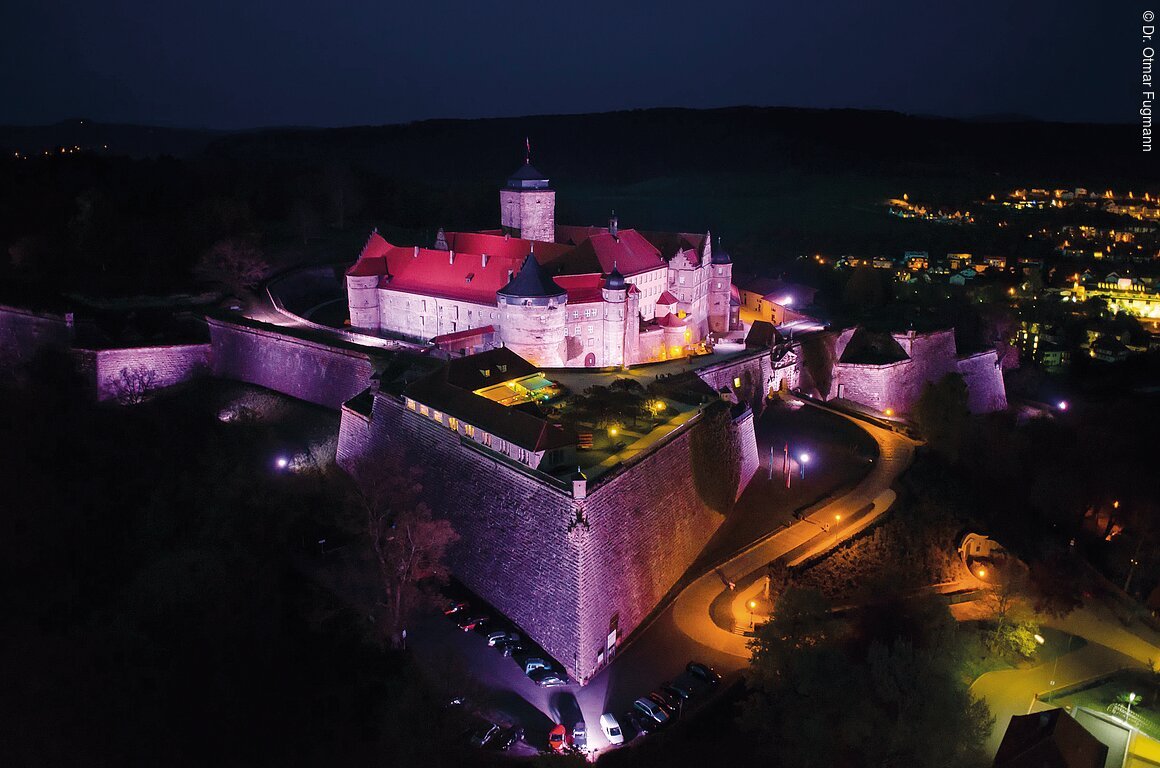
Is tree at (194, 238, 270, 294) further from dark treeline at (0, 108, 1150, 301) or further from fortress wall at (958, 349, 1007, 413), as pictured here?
fortress wall at (958, 349, 1007, 413)

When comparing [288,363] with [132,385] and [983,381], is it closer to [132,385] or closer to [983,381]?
[132,385]

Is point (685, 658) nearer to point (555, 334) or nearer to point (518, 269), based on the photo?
point (555, 334)

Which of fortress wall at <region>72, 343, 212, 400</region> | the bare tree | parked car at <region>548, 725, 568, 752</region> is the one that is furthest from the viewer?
the bare tree

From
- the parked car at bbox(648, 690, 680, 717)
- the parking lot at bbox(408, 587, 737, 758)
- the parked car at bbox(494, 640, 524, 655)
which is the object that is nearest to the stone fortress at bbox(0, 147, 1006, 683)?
the parked car at bbox(494, 640, 524, 655)

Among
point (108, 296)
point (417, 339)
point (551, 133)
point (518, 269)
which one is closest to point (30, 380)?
point (108, 296)

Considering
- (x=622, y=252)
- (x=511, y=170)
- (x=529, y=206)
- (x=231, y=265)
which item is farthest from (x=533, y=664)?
(x=511, y=170)

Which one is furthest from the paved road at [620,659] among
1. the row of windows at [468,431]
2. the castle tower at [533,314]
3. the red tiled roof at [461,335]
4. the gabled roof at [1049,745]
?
the red tiled roof at [461,335]
